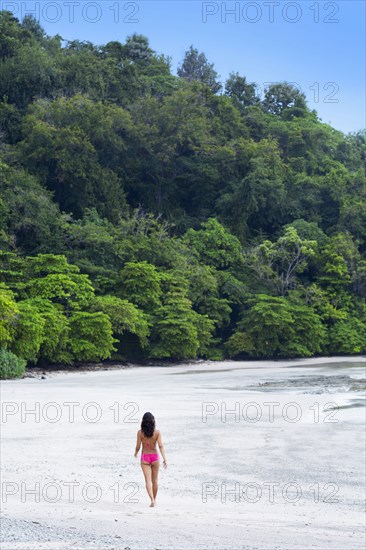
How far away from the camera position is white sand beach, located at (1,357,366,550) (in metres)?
9.22

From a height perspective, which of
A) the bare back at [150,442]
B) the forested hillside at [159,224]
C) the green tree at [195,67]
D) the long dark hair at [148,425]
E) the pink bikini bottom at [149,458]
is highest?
the green tree at [195,67]

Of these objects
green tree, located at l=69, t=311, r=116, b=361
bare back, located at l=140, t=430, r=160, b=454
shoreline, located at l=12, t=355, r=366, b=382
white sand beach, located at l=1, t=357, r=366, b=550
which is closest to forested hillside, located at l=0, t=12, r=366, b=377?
green tree, located at l=69, t=311, r=116, b=361

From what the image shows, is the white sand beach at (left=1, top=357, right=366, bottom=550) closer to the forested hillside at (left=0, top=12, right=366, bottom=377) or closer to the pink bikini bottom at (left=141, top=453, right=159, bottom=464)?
the pink bikini bottom at (left=141, top=453, right=159, bottom=464)

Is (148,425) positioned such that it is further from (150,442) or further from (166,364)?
(166,364)

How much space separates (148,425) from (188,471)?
4966 millimetres

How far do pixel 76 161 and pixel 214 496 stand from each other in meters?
36.6

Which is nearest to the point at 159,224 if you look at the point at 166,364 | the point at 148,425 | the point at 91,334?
the point at 166,364

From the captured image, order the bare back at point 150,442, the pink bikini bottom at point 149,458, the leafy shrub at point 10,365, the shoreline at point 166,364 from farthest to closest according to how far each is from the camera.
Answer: the shoreline at point 166,364 → the leafy shrub at point 10,365 → the pink bikini bottom at point 149,458 → the bare back at point 150,442

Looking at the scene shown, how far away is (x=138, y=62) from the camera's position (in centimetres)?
7194

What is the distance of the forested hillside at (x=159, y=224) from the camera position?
117 ft

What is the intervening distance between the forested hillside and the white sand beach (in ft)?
33.2

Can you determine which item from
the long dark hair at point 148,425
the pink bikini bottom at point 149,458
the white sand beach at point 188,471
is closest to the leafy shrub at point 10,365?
the white sand beach at point 188,471

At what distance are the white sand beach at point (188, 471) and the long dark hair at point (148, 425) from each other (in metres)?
1.24

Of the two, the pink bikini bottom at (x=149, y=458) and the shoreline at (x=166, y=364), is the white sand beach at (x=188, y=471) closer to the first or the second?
the pink bikini bottom at (x=149, y=458)
